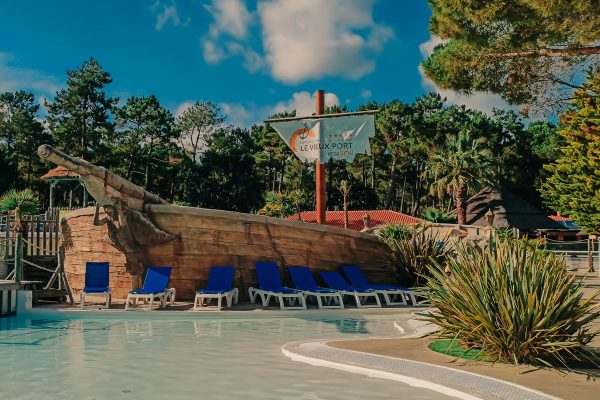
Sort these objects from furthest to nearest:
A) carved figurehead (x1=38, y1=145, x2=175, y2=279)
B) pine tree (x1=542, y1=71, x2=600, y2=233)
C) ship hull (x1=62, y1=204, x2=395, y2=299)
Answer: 1. pine tree (x1=542, y1=71, x2=600, y2=233)
2. ship hull (x1=62, y1=204, x2=395, y2=299)
3. carved figurehead (x1=38, y1=145, x2=175, y2=279)

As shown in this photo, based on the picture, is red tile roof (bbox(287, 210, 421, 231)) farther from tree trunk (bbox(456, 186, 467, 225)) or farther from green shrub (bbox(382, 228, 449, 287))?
green shrub (bbox(382, 228, 449, 287))

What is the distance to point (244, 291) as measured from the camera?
1250 centimetres

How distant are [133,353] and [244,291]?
5.07 meters

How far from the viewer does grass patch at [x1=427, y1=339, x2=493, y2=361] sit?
643cm

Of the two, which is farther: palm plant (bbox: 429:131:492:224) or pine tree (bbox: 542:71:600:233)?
A: palm plant (bbox: 429:131:492:224)

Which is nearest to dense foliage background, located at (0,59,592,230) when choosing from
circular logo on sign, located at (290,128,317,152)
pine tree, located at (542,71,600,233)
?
pine tree, located at (542,71,600,233)

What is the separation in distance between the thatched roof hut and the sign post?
25.7 meters

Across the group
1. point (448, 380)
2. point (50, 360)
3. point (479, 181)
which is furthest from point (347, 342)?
point (479, 181)

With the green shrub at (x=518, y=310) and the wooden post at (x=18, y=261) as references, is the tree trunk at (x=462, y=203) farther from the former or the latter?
the green shrub at (x=518, y=310)

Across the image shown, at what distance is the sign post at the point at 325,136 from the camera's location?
48.8ft

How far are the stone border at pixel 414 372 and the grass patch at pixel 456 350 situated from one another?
2.31 feet

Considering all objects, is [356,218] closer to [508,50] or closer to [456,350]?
[508,50]

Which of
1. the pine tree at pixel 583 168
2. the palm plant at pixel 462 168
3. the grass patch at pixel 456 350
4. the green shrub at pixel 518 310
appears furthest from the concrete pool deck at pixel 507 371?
the palm plant at pixel 462 168

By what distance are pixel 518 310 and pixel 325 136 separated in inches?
371
